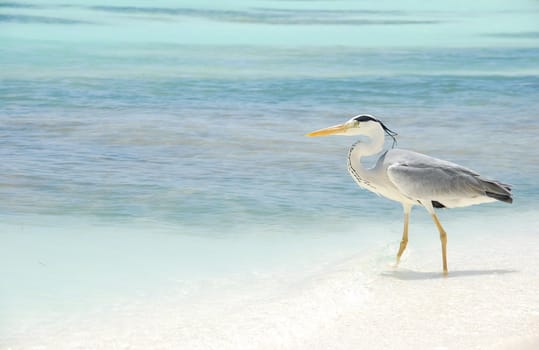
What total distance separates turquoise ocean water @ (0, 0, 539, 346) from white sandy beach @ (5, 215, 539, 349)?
0.37ft

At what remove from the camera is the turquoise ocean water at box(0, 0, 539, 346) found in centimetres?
559

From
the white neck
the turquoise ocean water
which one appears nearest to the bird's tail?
the white neck

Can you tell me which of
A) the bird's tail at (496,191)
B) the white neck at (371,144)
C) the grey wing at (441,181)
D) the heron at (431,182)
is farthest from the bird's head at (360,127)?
the bird's tail at (496,191)

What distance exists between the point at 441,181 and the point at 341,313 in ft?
2.94

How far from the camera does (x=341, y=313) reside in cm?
465

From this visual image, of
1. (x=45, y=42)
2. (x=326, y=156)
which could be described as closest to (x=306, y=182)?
(x=326, y=156)

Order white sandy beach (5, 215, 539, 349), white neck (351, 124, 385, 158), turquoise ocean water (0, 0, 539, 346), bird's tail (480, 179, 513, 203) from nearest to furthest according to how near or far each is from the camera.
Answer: white sandy beach (5, 215, 539, 349)
bird's tail (480, 179, 513, 203)
white neck (351, 124, 385, 158)
turquoise ocean water (0, 0, 539, 346)

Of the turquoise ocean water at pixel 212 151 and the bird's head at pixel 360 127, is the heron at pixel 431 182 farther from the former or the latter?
the turquoise ocean water at pixel 212 151

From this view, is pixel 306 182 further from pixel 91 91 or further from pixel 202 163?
pixel 91 91

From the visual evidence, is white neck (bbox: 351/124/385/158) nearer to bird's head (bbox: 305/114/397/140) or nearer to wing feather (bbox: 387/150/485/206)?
bird's head (bbox: 305/114/397/140)

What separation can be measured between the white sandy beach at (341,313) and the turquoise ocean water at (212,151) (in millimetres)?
112

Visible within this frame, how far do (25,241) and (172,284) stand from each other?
116cm

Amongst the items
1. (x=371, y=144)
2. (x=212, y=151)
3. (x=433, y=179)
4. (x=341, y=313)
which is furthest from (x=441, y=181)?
(x=212, y=151)

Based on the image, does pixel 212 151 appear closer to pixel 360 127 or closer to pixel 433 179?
pixel 360 127
